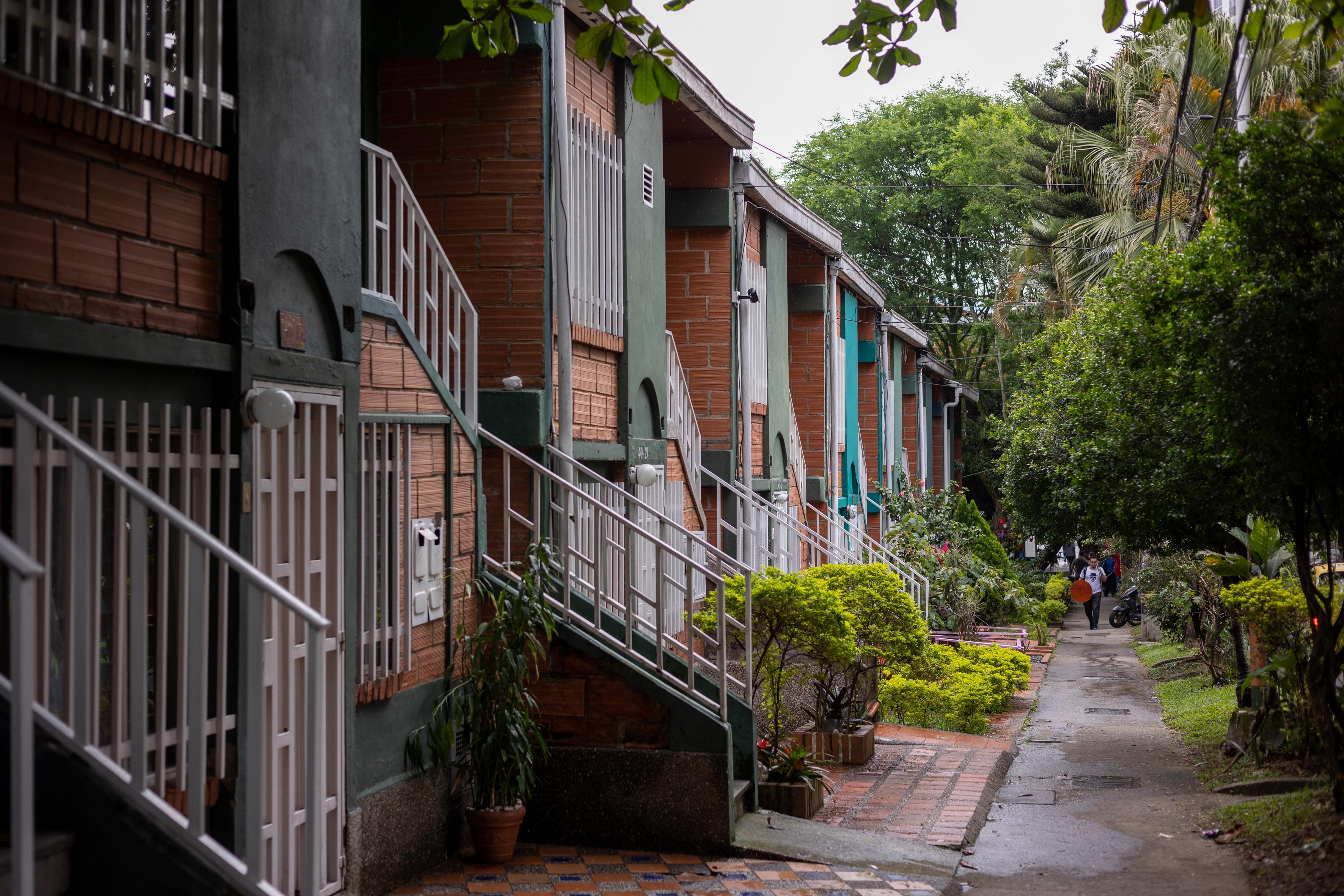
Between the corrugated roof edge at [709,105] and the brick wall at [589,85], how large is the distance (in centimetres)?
18

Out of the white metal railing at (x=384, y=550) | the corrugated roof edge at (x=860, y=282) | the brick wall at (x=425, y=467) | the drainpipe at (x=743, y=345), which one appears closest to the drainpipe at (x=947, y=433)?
the corrugated roof edge at (x=860, y=282)

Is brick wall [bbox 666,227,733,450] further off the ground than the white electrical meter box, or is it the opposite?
brick wall [bbox 666,227,733,450]

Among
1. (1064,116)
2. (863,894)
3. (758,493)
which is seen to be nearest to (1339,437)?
(863,894)

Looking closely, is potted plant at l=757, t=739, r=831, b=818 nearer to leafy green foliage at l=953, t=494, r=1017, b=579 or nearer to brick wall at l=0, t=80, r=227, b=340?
brick wall at l=0, t=80, r=227, b=340

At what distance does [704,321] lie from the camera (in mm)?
15352

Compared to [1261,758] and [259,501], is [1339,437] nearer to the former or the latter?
[1261,758]

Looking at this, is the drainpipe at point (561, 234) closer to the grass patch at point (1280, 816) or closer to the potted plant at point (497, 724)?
the potted plant at point (497, 724)

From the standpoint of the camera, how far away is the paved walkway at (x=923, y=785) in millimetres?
9180

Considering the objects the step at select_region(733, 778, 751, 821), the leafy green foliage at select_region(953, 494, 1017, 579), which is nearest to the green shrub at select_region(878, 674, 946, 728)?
the step at select_region(733, 778, 751, 821)

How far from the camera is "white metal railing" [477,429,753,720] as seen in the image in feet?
26.8

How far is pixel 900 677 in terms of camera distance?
519 inches

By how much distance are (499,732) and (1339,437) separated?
209 inches

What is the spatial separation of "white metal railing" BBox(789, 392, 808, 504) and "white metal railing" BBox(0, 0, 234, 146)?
13.3m

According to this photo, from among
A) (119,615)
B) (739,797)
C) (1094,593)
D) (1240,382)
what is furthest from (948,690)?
(1094,593)
